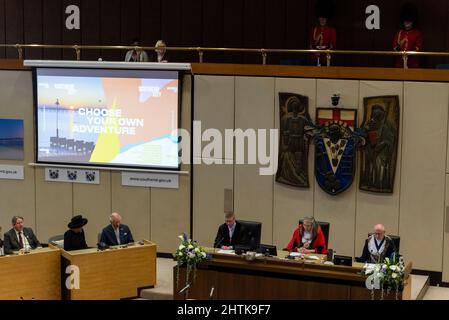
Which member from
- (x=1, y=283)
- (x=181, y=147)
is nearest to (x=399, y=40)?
(x=181, y=147)

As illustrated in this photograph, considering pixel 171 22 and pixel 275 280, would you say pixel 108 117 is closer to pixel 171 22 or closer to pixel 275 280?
pixel 171 22

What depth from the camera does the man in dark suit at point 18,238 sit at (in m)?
10.3

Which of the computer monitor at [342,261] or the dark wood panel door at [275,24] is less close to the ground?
the dark wood panel door at [275,24]

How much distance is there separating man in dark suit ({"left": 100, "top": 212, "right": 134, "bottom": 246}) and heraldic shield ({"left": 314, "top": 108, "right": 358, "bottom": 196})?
11.2ft

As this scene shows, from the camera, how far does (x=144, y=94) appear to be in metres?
12.8

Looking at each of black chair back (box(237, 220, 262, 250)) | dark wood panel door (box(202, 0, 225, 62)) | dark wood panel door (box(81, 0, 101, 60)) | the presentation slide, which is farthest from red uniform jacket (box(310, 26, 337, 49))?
dark wood panel door (box(81, 0, 101, 60))

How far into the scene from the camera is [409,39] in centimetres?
1239

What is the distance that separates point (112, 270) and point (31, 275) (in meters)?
1.15

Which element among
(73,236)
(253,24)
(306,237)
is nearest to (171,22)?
(253,24)

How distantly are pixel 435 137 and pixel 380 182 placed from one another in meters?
1.13

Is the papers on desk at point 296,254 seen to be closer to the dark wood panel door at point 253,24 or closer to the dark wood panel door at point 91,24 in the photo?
the dark wood panel door at point 253,24

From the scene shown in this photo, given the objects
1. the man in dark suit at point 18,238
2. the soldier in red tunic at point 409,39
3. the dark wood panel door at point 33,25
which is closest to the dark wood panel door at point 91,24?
the dark wood panel door at point 33,25

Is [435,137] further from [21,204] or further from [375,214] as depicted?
[21,204]

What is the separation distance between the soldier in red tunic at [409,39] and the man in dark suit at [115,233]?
5551 mm
